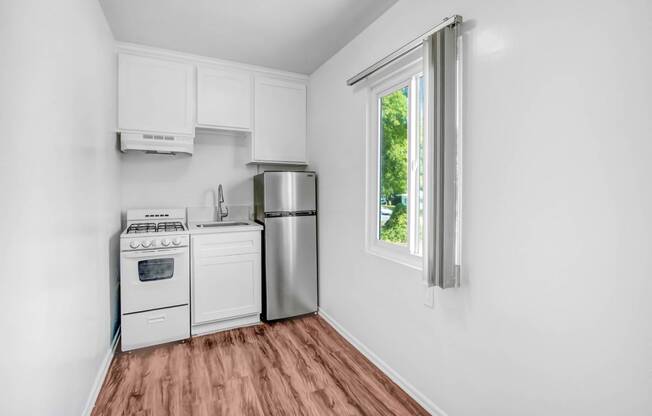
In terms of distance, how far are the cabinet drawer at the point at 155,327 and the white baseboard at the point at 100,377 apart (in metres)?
0.12

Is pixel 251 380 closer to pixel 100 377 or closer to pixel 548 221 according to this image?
pixel 100 377

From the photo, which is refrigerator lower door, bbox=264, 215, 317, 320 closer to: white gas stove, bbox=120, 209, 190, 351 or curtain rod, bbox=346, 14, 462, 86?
white gas stove, bbox=120, 209, 190, 351

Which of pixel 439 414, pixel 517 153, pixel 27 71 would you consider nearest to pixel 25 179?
pixel 27 71

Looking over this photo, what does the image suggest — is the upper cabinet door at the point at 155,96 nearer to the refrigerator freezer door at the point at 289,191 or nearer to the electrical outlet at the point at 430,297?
the refrigerator freezer door at the point at 289,191

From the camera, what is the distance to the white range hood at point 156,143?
283 centimetres

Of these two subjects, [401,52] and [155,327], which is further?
[155,327]

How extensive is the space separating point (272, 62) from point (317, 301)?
8.34 feet

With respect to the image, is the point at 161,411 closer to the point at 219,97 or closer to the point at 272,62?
the point at 219,97

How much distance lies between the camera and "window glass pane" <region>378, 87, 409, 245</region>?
89.7 inches

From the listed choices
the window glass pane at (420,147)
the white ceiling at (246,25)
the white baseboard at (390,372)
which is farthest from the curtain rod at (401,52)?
the white baseboard at (390,372)

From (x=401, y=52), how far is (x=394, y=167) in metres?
0.78

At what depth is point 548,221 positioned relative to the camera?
A: 1.29 m

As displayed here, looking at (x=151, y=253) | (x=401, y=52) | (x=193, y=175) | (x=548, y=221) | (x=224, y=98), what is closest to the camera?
(x=548, y=221)

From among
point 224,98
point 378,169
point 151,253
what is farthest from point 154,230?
point 378,169
